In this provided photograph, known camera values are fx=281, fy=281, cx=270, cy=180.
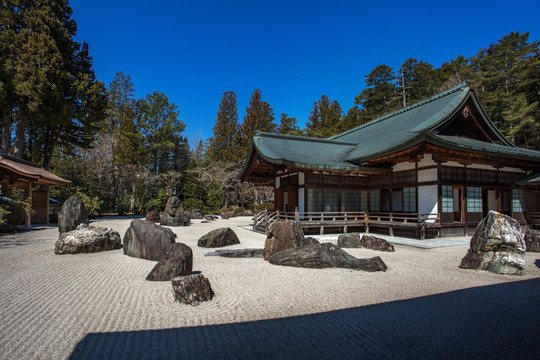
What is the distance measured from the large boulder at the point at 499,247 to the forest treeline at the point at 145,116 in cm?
2015

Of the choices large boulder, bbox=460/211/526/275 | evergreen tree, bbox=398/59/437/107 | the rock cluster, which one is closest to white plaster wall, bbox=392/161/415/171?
the rock cluster

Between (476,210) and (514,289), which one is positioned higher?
(476,210)

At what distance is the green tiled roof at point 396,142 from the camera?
37.0 ft

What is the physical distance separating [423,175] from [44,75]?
75.0 ft

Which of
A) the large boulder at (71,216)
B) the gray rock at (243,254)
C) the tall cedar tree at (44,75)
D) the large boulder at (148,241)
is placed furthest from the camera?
the tall cedar tree at (44,75)

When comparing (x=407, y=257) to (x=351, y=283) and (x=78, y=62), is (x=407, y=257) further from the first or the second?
(x=78, y=62)

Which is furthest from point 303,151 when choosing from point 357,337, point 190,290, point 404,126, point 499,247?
point 357,337

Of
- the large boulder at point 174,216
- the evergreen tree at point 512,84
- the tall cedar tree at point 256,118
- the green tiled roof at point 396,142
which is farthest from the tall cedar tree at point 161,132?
the evergreen tree at point 512,84

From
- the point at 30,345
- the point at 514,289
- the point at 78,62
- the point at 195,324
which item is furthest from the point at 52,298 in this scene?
the point at 78,62

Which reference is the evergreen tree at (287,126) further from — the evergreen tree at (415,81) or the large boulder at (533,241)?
the large boulder at (533,241)

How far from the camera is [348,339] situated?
10.1ft

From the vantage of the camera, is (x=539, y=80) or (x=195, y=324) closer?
(x=195, y=324)

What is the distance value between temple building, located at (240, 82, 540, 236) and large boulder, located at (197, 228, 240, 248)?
332cm

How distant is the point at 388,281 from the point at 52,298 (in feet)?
18.9
